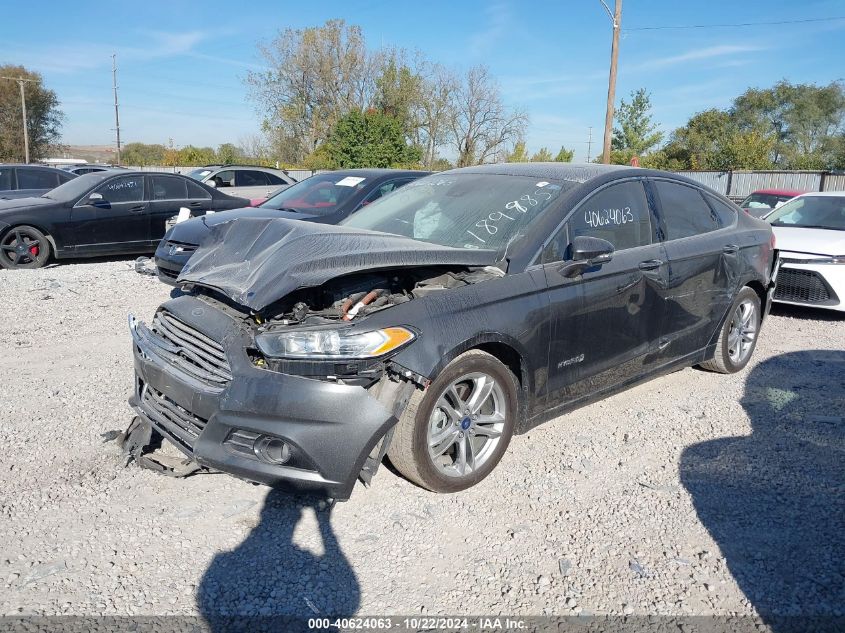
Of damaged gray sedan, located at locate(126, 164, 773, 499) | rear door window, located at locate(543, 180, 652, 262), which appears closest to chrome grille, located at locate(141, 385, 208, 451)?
damaged gray sedan, located at locate(126, 164, 773, 499)

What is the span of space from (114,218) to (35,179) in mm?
3971

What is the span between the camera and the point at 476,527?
130 inches

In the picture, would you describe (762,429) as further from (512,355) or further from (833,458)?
(512,355)

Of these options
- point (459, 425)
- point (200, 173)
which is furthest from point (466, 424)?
point (200, 173)

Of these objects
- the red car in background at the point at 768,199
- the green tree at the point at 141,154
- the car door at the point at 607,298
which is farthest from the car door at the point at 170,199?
the green tree at the point at 141,154

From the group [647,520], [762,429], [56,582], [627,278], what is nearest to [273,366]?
[56,582]

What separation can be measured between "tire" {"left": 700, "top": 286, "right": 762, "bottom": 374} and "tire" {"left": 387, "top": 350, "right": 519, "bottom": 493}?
258 centimetres

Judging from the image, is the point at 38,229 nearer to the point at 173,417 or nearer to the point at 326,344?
the point at 173,417

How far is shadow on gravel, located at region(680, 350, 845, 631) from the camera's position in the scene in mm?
Answer: 2863

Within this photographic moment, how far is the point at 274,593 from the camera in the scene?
108 inches

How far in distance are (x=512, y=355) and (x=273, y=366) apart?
131cm

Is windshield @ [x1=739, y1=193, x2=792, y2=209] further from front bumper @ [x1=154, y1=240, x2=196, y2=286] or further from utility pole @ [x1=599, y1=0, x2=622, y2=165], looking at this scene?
front bumper @ [x1=154, y1=240, x2=196, y2=286]

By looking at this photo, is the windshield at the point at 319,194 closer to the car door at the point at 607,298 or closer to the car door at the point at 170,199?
the car door at the point at 170,199

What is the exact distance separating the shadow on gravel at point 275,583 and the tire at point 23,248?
860 cm
